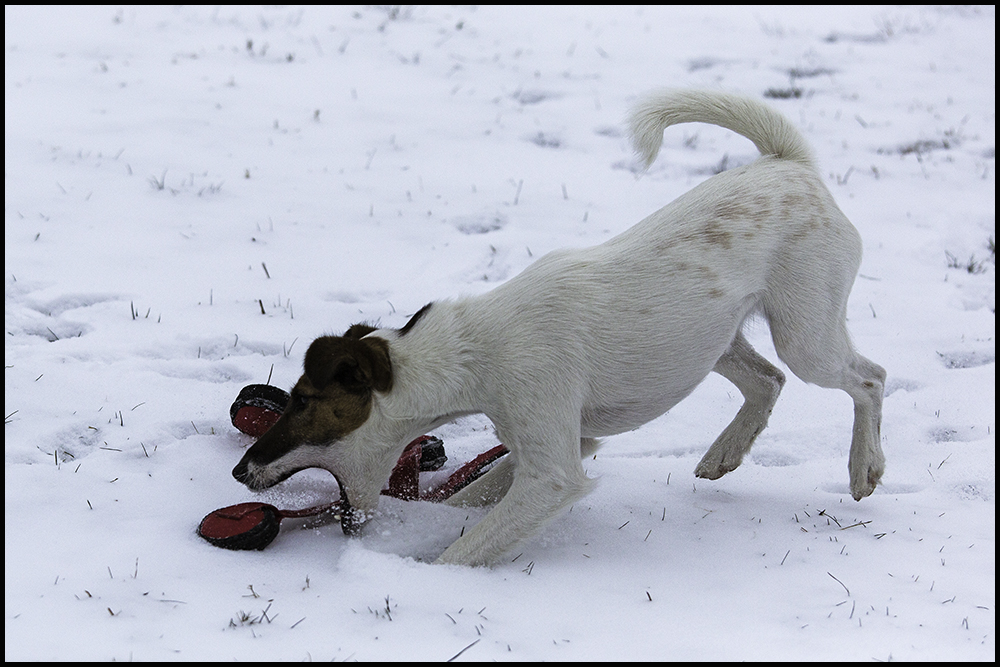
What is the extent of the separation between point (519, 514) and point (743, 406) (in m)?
1.35

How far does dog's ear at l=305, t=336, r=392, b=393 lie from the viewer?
10.5ft

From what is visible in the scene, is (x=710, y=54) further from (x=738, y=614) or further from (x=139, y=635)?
(x=139, y=635)

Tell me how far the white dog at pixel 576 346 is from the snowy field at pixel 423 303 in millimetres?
256

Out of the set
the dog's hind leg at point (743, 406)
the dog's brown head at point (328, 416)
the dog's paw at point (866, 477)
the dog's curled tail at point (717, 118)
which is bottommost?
the dog's paw at point (866, 477)

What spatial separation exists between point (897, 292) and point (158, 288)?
4.25m

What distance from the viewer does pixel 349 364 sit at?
10.5ft

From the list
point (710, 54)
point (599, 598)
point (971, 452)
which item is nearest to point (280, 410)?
point (599, 598)

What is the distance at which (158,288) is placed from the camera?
16.6 ft

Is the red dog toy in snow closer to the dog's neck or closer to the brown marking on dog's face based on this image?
the brown marking on dog's face

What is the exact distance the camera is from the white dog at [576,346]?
3.28 meters

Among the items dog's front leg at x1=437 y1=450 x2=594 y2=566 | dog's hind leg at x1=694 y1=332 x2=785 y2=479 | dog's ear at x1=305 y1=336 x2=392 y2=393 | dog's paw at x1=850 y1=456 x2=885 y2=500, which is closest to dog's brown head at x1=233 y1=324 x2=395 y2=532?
dog's ear at x1=305 y1=336 x2=392 y2=393

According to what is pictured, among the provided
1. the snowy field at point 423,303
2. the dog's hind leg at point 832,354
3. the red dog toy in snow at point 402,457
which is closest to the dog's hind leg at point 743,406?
the snowy field at point 423,303

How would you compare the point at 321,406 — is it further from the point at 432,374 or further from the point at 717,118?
the point at 717,118

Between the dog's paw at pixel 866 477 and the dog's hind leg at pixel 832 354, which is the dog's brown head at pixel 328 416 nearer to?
the dog's hind leg at pixel 832 354
